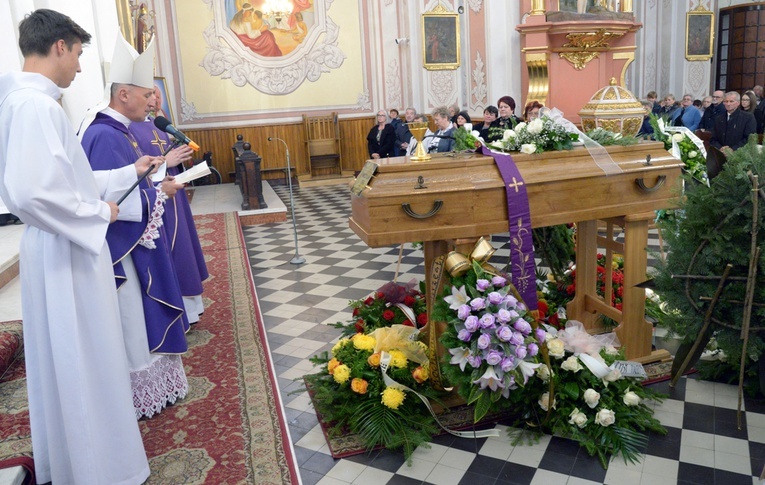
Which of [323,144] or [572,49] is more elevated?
[572,49]

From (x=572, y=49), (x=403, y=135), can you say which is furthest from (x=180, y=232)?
(x=572, y=49)

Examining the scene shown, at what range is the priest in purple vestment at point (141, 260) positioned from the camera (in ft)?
10.1

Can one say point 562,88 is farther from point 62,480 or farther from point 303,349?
point 62,480

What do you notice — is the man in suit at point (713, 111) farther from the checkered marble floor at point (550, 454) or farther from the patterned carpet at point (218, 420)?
the patterned carpet at point (218, 420)

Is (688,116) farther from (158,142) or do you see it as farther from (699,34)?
(158,142)

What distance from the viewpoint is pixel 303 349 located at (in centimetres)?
427

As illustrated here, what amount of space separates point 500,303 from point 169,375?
184 centimetres

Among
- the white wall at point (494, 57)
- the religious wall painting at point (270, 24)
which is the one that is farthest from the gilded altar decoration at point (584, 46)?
the religious wall painting at point (270, 24)

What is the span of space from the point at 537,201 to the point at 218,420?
2004 mm

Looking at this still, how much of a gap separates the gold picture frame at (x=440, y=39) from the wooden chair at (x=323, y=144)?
2601mm

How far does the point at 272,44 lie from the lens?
14.0 m

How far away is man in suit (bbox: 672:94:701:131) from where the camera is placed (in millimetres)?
12023

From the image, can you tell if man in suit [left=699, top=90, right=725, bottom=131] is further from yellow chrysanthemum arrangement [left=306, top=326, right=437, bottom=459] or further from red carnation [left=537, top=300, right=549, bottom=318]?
yellow chrysanthemum arrangement [left=306, top=326, right=437, bottom=459]

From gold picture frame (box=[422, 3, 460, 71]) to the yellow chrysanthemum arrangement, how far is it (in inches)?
414
